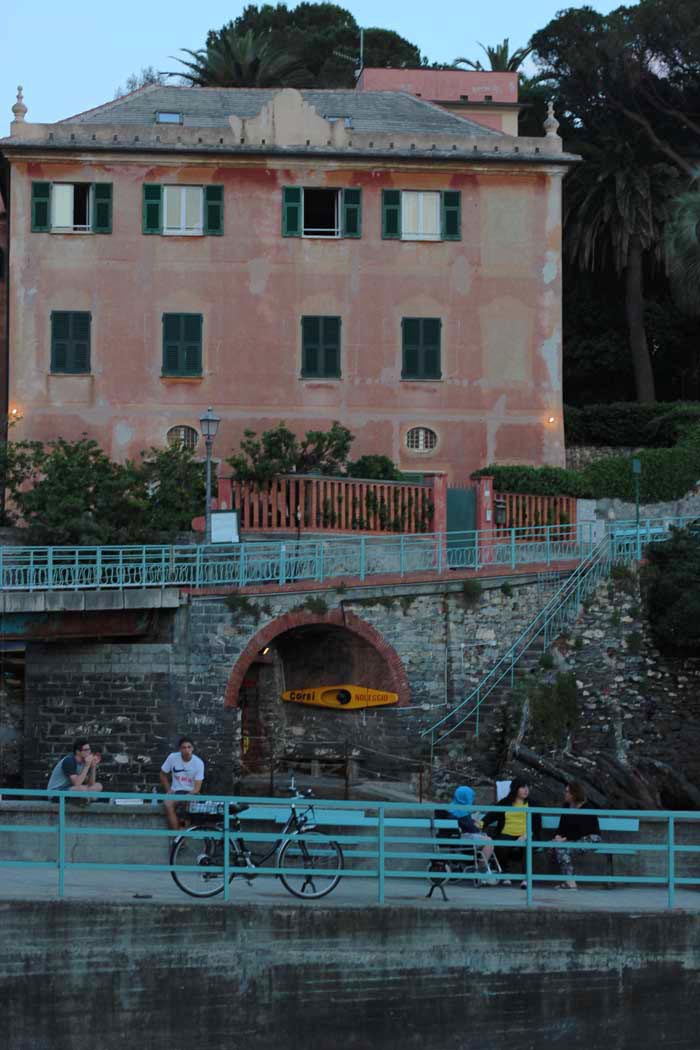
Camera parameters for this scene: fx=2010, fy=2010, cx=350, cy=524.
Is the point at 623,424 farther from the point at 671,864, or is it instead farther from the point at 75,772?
the point at 671,864

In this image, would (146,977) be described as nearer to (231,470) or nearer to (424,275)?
(231,470)

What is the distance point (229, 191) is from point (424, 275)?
16.3 ft

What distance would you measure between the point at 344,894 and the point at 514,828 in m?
2.52

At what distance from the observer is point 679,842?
2317 centimetres

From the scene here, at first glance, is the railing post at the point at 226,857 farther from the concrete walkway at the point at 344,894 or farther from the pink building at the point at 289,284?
the pink building at the point at 289,284

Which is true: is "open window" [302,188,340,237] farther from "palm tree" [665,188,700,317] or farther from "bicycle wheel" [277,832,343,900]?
"bicycle wheel" [277,832,343,900]

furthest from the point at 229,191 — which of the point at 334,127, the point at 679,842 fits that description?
the point at 679,842

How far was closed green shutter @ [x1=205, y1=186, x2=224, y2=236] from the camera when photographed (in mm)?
46938

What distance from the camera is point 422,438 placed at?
4716 centimetres

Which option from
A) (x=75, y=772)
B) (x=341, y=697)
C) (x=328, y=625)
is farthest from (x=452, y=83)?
(x=75, y=772)

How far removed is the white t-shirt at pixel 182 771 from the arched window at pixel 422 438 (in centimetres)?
2439

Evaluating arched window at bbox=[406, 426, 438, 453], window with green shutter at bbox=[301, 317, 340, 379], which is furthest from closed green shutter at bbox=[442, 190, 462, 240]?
arched window at bbox=[406, 426, 438, 453]

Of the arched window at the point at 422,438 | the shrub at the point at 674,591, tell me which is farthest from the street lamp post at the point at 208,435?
the arched window at the point at 422,438

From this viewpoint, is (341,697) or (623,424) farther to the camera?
(623,424)
